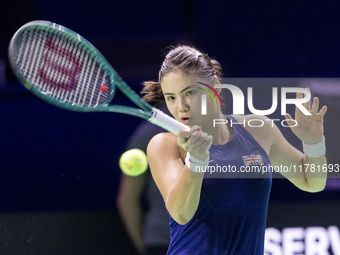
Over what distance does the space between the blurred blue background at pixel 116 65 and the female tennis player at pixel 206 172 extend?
733 millimetres

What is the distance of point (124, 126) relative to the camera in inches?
94.7

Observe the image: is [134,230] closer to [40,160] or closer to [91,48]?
[40,160]

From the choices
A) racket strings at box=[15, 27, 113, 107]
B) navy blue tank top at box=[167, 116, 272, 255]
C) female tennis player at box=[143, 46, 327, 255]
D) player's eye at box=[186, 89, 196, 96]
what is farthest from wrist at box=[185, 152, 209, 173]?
racket strings at box=[15, 27, 113, 107]

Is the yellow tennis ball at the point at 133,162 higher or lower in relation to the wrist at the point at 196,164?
higher

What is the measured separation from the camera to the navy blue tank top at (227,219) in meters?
1.49

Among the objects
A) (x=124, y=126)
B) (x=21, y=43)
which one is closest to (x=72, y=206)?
(x=124, y=126)

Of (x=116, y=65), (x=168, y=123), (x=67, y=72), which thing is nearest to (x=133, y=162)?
(x=116, y=65)

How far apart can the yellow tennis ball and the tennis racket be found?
0.82 meters

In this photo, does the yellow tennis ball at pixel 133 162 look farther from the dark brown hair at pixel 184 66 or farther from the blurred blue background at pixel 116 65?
the dark brown hair at pixel 184 66

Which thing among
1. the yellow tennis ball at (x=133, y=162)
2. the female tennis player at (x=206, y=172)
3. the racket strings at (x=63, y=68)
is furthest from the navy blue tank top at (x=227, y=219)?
the yellow tennis ball at (x=133, y=162)

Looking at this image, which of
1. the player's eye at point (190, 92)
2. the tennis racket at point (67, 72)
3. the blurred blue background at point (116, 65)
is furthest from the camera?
the blurred blue background at point (116, 65)

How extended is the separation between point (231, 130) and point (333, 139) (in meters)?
1.02

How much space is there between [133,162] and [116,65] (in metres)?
0.45

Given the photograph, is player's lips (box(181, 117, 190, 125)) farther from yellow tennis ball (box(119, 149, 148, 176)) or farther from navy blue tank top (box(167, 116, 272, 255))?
yellow tennis ball (box(119, 149, 148, 176))
